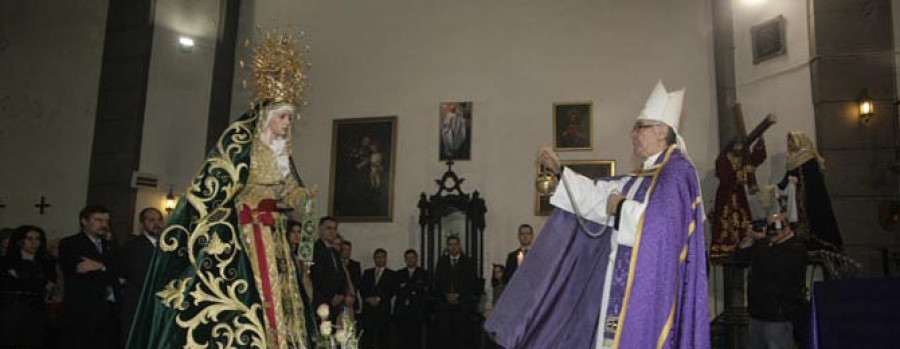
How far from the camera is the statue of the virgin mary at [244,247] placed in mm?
4387

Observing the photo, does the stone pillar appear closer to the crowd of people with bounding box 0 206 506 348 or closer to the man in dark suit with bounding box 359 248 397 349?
the crowd of people with bounding box 0 206 506 348

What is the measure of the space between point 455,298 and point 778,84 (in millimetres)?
5466

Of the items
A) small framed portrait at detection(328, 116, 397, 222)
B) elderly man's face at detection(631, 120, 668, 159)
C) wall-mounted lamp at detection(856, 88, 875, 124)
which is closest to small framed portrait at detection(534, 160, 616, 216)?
small framed portrait at detection(328, 116, 397, 222)

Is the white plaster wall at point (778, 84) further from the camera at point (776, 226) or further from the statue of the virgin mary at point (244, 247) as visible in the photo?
the statue of the virgin mary at point (244, 247)

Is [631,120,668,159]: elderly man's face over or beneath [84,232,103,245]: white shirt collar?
over

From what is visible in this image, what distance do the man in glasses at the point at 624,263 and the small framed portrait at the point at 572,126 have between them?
794cm

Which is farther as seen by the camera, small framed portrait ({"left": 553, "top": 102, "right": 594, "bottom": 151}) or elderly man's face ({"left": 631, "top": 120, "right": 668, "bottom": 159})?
small framed portrait ({"left": 553, "top": 102, "right": 594, "bottom": 151})

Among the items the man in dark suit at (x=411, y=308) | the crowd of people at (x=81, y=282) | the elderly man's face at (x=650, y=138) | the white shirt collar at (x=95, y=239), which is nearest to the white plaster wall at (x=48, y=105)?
the man in dark suit at (x=411, y=308)

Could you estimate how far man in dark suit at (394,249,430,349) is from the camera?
1176 centimetres

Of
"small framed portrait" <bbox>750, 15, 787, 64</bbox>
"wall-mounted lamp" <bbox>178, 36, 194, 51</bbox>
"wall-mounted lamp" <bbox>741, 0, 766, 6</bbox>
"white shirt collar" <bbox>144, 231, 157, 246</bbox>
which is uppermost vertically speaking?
"wall-mounted lamp" <bbox>741, 0, 766, 6</bbox>

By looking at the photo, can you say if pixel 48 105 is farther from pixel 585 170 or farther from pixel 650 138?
pixel 650 138

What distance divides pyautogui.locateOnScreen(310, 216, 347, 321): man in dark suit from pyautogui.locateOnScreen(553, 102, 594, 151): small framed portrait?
17.6 feet

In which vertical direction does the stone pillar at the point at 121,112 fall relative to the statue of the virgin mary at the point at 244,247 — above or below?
above

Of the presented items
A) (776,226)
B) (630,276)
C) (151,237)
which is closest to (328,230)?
(151,237)
